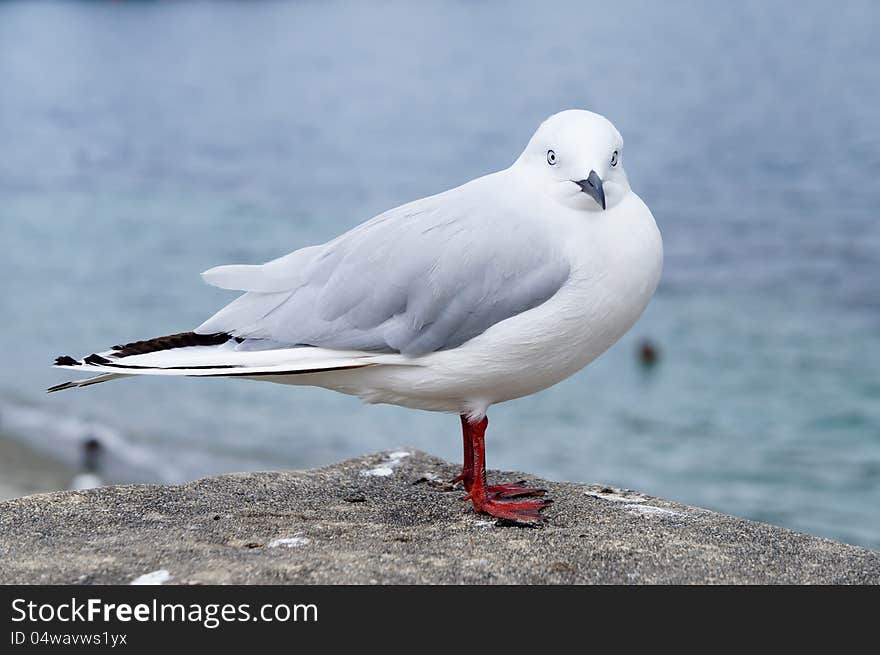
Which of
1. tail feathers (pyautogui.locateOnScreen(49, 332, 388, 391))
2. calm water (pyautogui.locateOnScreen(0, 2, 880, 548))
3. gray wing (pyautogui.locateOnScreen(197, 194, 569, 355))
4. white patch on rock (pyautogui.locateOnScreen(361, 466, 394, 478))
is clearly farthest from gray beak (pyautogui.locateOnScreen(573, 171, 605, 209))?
calm water (pyautogui.locateOnScreen(0, 2, 880, 548))

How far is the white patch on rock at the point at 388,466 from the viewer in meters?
4.85

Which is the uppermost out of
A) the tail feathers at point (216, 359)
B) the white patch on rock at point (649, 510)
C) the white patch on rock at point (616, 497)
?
the tail feathers at point (216, 359)

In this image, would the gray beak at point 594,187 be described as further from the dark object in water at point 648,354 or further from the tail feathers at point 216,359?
the dark object in water at point 648,354

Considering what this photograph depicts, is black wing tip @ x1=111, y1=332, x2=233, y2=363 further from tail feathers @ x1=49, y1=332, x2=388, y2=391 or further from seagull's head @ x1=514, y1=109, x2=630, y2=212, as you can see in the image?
seagull's head @ x1=514, y1=109, x2=630, y2=212

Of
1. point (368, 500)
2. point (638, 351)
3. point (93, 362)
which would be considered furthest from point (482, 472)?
point (638, 351)

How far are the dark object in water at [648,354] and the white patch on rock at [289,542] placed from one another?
854 cm

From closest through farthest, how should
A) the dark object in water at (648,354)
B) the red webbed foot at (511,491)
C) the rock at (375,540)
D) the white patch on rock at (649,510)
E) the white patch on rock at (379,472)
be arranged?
the rock at (375,540), the white patch on rock at (649,510), the red webbed foot at (511,491), the white patch on rock at (379,472), the dark object in water at (648,354)

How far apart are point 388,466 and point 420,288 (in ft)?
4.37

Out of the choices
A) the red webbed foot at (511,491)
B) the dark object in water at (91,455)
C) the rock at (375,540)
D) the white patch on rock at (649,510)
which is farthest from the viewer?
the dark object in water at (91,455)

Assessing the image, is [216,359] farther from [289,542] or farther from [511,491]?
[511,491]

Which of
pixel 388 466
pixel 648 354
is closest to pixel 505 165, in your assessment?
pixel 648 354

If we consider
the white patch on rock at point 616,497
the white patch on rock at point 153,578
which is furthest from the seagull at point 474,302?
the white patch on rock at point 616,497

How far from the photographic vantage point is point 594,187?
366 cm

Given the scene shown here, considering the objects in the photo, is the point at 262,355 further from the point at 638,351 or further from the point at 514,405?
the point at 638,351
